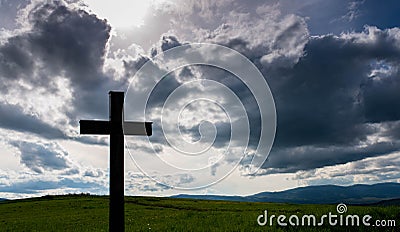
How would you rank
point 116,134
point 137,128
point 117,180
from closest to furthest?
point 117,180 → point 116,134 → point 137,128

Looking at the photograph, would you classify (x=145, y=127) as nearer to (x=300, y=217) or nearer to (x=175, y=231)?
(x=175, y=231)

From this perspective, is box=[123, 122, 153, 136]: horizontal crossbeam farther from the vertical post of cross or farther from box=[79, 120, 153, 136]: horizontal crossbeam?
the vertical post of cross

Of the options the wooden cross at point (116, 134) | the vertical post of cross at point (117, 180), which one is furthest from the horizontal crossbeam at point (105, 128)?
the vertical post of cross at point (117, 180)

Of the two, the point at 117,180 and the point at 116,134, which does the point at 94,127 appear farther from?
the point at 117,180

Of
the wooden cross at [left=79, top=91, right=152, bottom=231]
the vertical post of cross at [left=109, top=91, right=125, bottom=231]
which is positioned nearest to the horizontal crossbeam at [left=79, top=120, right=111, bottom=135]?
the wooden cross at [left=79, top=91, right=152, bottom=231]

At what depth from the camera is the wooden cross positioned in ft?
41.0

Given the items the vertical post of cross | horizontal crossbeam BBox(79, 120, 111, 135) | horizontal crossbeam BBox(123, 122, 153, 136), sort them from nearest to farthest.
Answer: the vertical post of cross, horizontal crossbeam BBox(79, 120, 111, 135), horizontal crossbeam BBox(123, 122, 153, 136)

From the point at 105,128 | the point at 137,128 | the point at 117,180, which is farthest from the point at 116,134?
the point at 117,180

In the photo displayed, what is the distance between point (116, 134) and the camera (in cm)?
1303

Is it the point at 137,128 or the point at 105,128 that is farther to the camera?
the point at 137,128

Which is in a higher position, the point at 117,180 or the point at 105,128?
the point at 105,128

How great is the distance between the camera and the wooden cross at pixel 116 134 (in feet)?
41.0

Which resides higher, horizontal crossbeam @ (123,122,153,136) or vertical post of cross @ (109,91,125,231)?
horizontal crossbeam @ (123,122,153,136)

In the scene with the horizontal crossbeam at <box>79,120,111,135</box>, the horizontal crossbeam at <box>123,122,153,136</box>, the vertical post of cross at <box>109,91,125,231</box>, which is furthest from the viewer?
the horizontal crossbeam at <box>123,122,153,136</box>
